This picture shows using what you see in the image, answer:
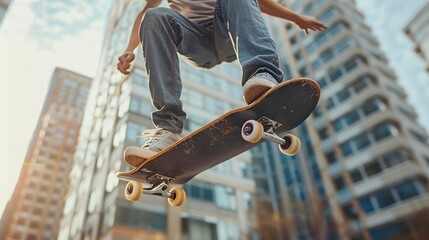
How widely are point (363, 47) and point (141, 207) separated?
90.6 ft

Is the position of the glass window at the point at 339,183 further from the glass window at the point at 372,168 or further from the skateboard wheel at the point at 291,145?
the skateboard wheel at the point at 291,145

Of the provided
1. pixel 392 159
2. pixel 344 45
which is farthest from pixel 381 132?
pixel 344 45

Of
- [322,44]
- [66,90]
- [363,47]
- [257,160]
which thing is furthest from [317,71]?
[66,90]

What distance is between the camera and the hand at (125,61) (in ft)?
10.4

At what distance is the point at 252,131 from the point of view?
212 cm

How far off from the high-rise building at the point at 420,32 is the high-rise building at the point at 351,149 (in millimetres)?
3752

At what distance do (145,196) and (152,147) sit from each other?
16654 millimetres

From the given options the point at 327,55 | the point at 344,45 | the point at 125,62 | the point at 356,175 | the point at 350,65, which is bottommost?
the point at 125,62

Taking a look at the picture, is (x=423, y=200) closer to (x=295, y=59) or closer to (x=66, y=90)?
(x=295, y=59)

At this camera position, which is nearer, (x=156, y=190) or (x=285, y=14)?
(x=156, y=190)

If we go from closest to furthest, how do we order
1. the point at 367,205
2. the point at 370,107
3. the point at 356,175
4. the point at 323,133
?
the point at 367,205 < the point at 356,175 < the point at 370,107 < the point at 323,133

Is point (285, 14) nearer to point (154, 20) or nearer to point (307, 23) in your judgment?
point (307, 23)

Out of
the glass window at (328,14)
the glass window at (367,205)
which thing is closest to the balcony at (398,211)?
the glass window at (367,205)

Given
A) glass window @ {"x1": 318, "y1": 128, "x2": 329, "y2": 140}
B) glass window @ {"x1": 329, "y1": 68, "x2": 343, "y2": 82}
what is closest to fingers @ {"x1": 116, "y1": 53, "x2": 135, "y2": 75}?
glass window @ {"x1": 318, "y1": 128, "x2": 329, "y2": 140}
